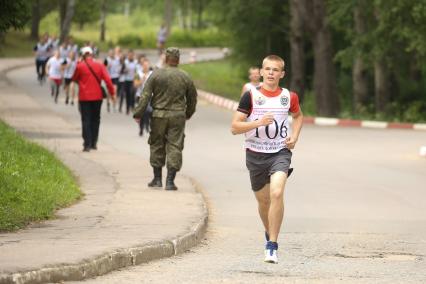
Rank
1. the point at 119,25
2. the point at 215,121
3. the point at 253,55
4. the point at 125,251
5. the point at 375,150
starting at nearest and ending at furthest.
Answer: the point at 125,251 → the point at 375,150 → the point at 215,121 → the point at 253,55 → the point at 119,25

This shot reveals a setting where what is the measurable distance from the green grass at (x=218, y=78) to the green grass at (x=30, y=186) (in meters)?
28.8

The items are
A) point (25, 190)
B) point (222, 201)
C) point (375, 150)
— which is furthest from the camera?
point (375, 150)

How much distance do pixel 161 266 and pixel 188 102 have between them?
6566mm

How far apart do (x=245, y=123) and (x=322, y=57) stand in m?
29.7

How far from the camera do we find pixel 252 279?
32.7ft

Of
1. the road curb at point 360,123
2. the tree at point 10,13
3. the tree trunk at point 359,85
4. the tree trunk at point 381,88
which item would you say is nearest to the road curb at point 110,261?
the tree at point 10,13

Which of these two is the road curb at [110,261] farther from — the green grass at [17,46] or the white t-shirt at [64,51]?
the green grass at [17,46]

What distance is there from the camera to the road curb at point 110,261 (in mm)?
9078

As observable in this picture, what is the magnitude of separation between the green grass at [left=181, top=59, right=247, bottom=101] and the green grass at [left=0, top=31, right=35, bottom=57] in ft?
33.4

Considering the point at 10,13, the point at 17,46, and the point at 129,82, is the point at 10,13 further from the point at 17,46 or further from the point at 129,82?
the point at 17,46

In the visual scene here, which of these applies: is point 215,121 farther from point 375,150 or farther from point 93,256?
point 93,256

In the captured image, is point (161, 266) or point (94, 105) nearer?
point (161, 266)

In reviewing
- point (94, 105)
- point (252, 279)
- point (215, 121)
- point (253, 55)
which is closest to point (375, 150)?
point (94, 105)

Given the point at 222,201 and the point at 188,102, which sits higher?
the point at 188,102
